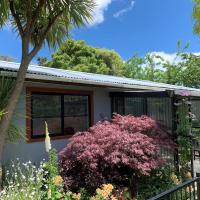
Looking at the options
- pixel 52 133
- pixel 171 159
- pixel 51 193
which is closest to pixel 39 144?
pixel 52 133

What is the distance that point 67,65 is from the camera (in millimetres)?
34719

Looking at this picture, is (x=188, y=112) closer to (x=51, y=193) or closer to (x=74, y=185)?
(x=74, y=185)

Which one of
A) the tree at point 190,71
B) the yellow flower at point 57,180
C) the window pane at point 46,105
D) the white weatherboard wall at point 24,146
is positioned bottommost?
the yellow flower at point 57,180

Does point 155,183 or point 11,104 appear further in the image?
point 155,183

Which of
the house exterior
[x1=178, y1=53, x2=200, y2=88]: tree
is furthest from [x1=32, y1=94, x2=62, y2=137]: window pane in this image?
[x1=178, y1=53, x2=200, y2=88]: tree

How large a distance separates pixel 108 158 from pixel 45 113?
3087mm

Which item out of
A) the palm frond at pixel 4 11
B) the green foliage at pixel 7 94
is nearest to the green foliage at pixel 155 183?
the green foliage at pixel 7 94

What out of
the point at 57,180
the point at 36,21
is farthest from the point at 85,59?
the point at 57,180

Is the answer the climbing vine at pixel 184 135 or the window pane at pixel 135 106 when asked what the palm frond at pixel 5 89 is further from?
the window pane at pixel 135 106

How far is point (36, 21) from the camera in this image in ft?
27.8

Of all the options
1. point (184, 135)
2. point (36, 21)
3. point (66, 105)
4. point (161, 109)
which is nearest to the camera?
point (36, 21)

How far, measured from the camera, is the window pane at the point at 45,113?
10172 millimetres

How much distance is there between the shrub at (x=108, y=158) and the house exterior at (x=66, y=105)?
4.91ft

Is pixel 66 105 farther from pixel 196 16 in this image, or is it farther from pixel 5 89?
pixel 196 16
